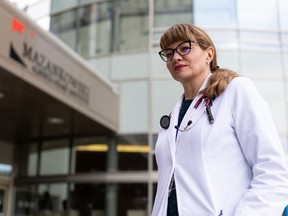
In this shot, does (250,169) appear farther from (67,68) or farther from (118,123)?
(118,123)

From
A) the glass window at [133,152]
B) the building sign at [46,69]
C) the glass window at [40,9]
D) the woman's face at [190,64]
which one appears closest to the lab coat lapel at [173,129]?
the woman's face at [190,64]

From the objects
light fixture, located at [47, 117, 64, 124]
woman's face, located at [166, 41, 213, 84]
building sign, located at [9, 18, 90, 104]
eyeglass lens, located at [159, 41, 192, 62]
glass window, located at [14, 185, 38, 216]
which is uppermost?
building sign, located at [9, 18, 90, 104]

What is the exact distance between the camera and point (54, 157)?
1269 centimetres

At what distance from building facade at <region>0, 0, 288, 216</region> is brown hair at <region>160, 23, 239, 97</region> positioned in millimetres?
9805

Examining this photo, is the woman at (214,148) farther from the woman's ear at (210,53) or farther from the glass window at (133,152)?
the glass window at (133,152)

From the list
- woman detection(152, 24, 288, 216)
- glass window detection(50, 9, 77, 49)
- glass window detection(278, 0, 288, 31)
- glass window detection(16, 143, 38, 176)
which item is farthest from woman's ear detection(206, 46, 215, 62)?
glass window detection(16, 143, 38, 176)

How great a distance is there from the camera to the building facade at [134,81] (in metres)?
11.5

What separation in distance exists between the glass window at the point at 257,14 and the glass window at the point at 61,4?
16.7 ft

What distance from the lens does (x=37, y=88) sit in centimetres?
820

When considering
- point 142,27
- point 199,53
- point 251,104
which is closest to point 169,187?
point 251,104

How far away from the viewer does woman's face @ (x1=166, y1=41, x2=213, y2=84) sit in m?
1.65

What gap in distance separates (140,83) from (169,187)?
1051 centimetres

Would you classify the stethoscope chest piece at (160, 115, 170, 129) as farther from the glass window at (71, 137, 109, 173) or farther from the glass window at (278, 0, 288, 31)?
the glass window at (278, 0, 288, 31)

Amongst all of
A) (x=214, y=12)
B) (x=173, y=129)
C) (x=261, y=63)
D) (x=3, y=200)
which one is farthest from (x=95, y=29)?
(x=173, y=129)
